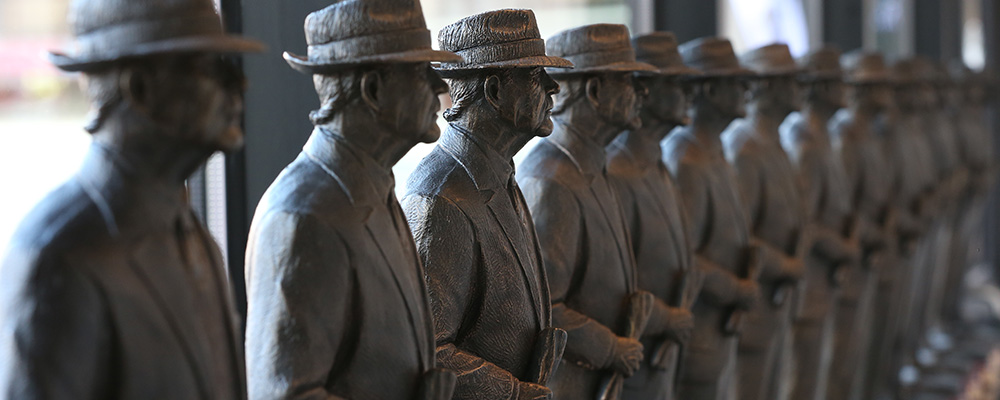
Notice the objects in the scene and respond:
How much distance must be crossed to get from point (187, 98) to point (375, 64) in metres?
0.57

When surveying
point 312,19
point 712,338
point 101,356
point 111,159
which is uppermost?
point 312,19

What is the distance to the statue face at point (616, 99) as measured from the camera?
3.63m

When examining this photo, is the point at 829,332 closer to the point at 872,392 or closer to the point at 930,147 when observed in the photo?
the point at 872,392

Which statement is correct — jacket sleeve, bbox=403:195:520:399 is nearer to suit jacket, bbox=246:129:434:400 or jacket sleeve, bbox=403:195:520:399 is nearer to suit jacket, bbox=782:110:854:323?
suit jacket, bbox=246:129:434:400

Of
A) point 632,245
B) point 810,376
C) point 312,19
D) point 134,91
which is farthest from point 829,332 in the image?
point 134,91

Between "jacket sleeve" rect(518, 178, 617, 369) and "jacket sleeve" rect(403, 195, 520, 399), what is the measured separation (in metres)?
0.52

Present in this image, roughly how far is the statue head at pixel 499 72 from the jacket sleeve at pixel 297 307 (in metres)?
0.81

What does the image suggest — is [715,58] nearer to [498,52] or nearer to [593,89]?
[593,89]

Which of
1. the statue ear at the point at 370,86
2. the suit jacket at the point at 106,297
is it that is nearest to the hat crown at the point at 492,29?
the statue ear at the point at 370,86

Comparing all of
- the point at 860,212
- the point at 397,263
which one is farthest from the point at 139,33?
the point at 860,212

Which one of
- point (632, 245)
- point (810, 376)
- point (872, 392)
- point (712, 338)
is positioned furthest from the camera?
point (872, 392)

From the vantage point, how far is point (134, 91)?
6.41ft

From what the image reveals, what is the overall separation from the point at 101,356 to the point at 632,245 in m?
2.32

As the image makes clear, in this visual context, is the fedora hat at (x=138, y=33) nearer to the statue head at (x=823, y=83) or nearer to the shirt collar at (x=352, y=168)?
the shirt collar at (x=352, y=168)
